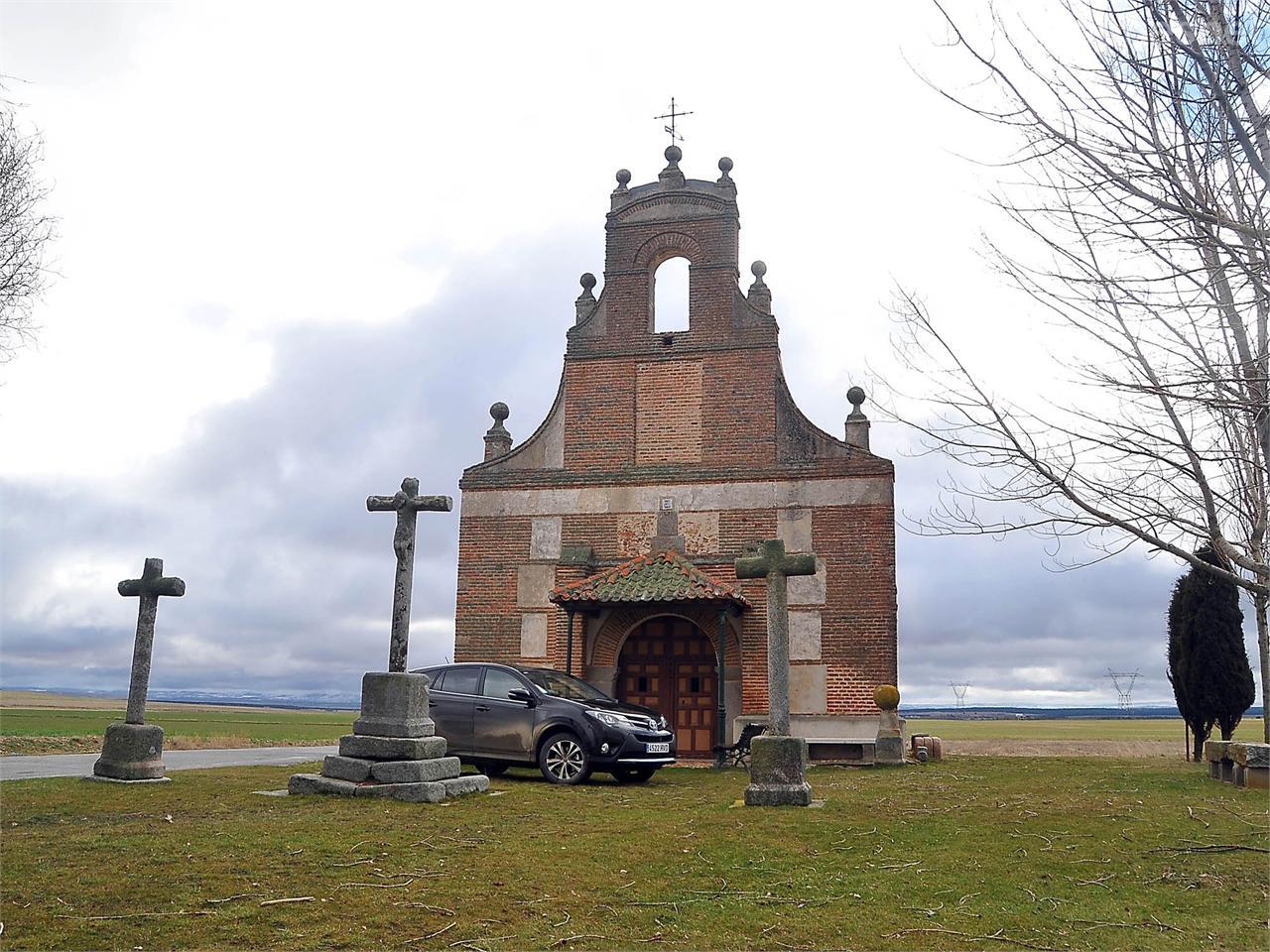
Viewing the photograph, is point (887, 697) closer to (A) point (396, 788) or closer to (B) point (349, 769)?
A: (A) point (396, 788)

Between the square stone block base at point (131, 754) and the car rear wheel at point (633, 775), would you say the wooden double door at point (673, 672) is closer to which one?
the car rear wheel at point (633, 775)

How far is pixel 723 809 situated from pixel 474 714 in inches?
181

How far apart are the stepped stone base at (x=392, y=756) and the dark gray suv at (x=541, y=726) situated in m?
1.81

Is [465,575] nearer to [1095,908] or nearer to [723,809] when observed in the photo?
[723,809]

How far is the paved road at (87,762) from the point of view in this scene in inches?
541

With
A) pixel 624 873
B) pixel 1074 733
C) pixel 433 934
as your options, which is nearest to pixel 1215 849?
pixel 624 873

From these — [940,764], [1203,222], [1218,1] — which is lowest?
[940,764]

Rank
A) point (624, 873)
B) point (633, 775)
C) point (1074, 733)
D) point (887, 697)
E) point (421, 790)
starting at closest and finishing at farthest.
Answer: point (624, 873) → point (421, 790) → point (633, 775) → point (887, 697) → point (1074, 733)

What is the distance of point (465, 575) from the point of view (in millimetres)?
18781

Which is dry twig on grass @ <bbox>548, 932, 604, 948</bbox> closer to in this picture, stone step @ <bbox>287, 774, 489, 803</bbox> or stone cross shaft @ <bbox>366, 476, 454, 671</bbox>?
stone step @ <bbox>287, 774, 489, 803</bbox>

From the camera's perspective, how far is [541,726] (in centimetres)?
1292

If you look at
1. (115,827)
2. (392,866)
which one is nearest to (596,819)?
(392,866)

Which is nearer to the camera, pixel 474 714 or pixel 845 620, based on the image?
pixel 474 714

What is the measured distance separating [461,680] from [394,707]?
297cm
